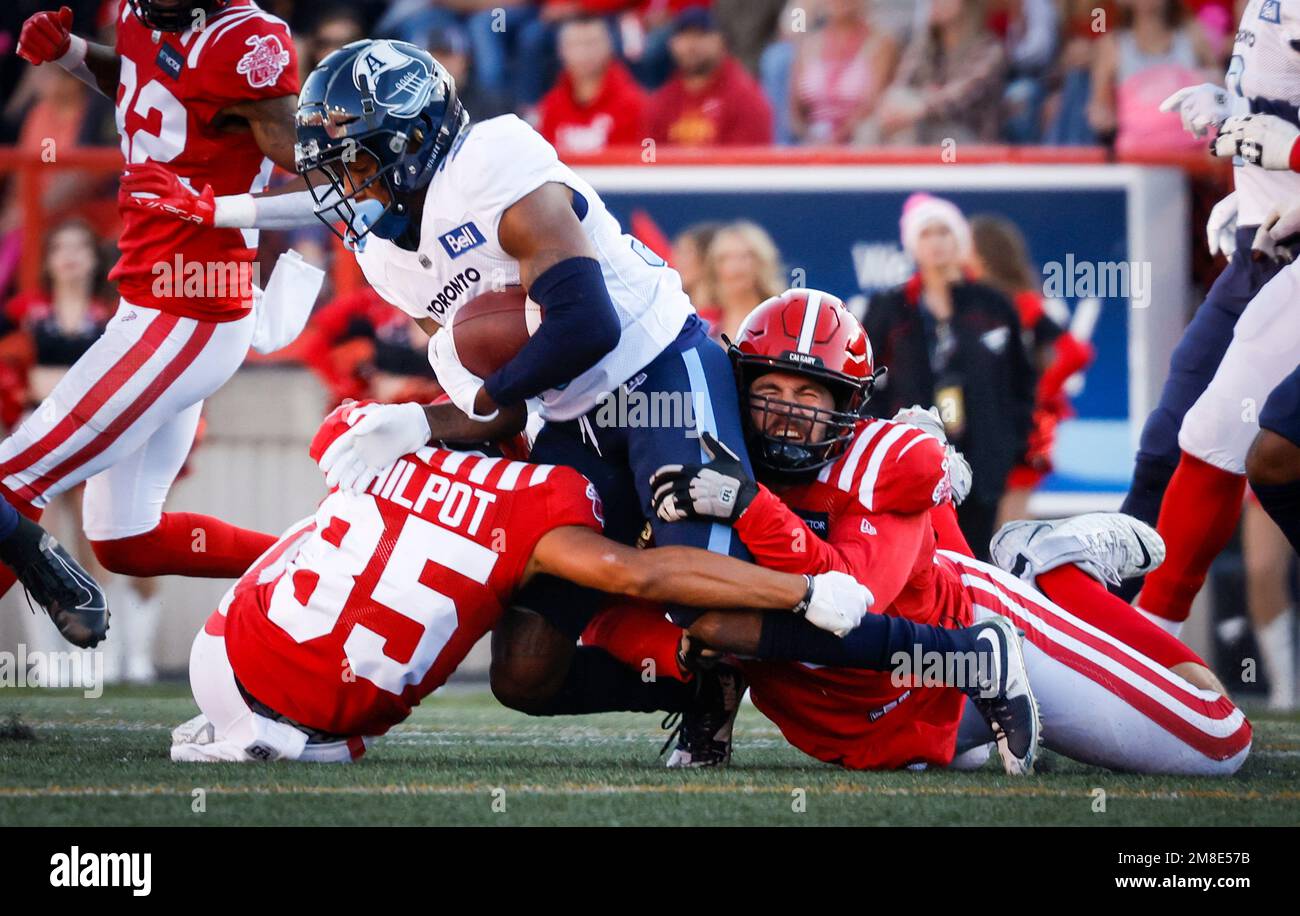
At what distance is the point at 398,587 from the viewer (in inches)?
135

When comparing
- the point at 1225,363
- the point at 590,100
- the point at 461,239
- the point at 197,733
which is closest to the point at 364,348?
the point at 590,100

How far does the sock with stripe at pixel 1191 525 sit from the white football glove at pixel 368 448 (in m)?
2.22

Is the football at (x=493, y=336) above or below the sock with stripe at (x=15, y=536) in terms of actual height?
above

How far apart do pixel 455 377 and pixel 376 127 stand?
1.92 feet

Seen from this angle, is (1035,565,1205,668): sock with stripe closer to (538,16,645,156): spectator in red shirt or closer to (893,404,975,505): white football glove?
(893,404,975,505): white football glove

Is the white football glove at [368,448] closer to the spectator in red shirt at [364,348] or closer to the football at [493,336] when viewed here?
the football at [493,336]

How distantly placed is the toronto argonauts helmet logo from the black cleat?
1448 millimetres

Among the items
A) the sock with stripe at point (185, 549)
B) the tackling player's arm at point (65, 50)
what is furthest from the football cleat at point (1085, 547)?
the tackling player's arm at point (65, 50)

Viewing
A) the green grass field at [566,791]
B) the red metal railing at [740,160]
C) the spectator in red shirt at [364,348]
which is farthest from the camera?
the red metal railing at [740,160]

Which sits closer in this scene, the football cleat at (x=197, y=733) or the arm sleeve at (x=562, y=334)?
the arm sleeve at (x=562, y=334)

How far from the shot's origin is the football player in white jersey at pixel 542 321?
3.63m

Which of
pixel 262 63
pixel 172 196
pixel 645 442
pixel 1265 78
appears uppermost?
pixel 262 63

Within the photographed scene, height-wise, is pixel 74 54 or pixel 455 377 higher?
pixel 74 54

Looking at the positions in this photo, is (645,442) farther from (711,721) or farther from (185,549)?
(185,549)
